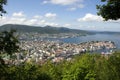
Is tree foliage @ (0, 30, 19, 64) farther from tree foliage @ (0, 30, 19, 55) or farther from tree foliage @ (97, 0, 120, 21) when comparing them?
tree foliage @ (97, 0, 120, 21)

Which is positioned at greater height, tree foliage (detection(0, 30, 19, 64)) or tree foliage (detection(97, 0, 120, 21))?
tree foliage (detection(97, 0, 120, 21))

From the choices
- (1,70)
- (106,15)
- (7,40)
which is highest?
(106,15)

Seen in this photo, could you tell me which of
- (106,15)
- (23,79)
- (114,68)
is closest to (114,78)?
(114,68)

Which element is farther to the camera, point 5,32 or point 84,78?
point 84,78

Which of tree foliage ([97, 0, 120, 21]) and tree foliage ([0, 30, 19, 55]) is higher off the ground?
tree foliage ([97, 0, 120, 21])

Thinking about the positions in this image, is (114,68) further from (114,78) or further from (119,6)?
(119,6)

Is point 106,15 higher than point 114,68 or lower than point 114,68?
higher

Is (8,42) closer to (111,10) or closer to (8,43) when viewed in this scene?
(8,43)

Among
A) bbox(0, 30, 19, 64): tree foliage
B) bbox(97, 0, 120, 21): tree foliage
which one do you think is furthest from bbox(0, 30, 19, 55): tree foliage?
bbox(97, 0, 120, 21): tree foliage

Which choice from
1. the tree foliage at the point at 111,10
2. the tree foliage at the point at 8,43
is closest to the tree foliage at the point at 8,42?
the tree foliage at the point at 8,43

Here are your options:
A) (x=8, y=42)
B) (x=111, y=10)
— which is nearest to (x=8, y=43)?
(x=8, y=42)

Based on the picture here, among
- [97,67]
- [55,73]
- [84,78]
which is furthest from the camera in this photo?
[97,67]
